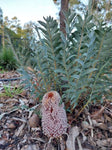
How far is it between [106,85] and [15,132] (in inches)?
18.8

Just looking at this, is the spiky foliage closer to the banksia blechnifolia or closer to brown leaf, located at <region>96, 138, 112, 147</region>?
the banksia blechnifolia

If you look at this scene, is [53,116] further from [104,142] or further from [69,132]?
[104,142]

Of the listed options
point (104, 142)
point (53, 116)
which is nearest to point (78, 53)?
point (53, 116)

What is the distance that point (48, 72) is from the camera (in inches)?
24.0

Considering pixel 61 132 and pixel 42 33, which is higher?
pixel 42 33

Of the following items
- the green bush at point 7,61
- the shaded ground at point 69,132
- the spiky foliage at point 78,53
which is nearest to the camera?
the spiky foliage at point 78,53

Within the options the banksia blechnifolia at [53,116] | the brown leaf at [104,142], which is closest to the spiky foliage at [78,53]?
the banksia blechnifolia at [53,116]

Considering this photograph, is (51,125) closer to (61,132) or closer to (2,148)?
(61,132)

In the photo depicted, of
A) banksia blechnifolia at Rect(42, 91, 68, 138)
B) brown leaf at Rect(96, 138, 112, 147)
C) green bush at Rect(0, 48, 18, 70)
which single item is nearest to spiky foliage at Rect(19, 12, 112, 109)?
banksia blechnifolia at Rect(42, 91, 68, 138)

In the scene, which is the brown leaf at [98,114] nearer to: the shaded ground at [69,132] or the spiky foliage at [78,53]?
the shaded ground at [69,132]

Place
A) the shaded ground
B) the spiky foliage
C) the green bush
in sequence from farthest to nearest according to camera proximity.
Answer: the green bush
the shaded ground
the spiky foliage

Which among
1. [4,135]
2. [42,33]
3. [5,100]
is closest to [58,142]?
[4,135]

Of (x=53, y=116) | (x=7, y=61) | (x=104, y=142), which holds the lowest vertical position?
(x=104, y=142)

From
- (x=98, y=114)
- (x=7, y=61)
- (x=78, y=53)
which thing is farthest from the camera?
(x=7, y=61)
